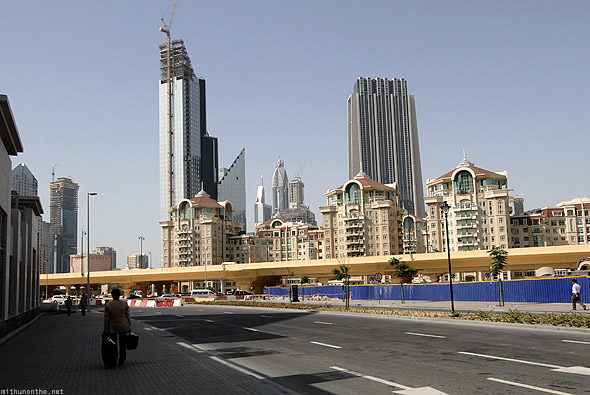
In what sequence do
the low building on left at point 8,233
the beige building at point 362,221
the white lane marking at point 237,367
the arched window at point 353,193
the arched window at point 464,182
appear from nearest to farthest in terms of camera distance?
the white lane marking at point 237,367
the low building on left at point 8,233
the arched window at point 464,182
the beige building at point 362,221
the arched window at point 353,193

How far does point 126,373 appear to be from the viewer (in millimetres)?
12297

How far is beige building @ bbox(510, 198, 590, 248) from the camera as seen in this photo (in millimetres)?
141375

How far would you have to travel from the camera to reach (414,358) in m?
13.9

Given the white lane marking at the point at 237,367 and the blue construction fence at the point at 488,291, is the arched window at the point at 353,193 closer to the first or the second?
the blue construction fence at the point at 488,291

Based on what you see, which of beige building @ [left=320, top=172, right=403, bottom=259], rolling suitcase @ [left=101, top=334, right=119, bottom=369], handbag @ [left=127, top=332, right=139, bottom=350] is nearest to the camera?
rolling suitcase @ [left=101, top=334, right=119, bottom=369]

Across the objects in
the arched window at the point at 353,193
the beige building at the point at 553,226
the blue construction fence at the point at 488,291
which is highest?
the arched window at the point at 353,193


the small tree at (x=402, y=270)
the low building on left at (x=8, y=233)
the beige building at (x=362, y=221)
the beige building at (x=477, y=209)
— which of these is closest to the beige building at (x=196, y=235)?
the beige building at (x=362, y=221)

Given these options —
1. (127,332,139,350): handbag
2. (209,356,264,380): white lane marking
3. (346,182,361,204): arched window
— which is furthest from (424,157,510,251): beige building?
(127,332,139,350): handbag

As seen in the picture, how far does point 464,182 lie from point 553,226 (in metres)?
32.7

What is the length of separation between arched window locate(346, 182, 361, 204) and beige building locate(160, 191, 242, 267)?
44160 mm

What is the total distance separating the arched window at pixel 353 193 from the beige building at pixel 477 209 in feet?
73.0

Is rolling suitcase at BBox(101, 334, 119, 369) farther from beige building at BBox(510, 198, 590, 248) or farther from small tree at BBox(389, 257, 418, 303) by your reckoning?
beige building at BBox(510, 198, 590, 248)

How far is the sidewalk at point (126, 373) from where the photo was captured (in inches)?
410

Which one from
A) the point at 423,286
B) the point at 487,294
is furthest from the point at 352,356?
the point at 423,286
